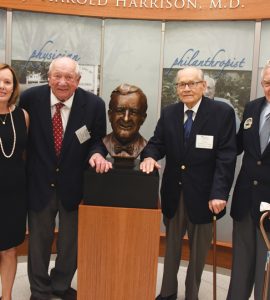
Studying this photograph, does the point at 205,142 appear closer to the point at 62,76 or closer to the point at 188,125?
the point at 188,125

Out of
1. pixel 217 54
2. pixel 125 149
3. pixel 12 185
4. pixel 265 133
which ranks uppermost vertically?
pixel 217 54

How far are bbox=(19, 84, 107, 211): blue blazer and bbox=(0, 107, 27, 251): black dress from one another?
187 millimetres

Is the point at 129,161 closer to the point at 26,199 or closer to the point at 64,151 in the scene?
the point at 64,151

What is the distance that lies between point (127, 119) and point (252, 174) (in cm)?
91

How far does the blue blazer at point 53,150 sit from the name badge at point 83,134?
2 cm

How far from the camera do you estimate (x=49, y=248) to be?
3.34m

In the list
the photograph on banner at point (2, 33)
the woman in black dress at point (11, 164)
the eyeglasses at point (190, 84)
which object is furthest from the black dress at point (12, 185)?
the photograph on banner at point (2, 33)

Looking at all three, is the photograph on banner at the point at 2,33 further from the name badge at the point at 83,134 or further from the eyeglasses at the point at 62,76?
the name badge at the point at 83,134

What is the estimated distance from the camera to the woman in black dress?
2.69 metres

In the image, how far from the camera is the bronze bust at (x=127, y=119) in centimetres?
272

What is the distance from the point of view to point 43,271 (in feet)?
10.9

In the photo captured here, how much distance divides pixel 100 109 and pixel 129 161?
550 mm

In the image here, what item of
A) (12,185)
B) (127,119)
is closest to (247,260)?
(127,119)

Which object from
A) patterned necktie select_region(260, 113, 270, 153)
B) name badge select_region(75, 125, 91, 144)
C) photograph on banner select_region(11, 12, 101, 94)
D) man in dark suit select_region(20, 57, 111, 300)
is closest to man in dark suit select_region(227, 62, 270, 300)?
patterned necktie select_region(260, 113, 270, 153)
